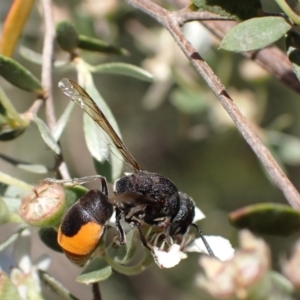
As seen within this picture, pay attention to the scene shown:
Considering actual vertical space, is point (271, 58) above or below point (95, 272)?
above

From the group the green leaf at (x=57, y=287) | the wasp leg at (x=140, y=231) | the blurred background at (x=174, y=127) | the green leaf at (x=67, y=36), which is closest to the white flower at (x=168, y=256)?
the wasp leg at (x=140, y=231)

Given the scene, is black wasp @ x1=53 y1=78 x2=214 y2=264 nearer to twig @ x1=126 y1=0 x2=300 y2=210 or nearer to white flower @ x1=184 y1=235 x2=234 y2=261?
white flower @ x1=184 y1=235 x2=234 y2=261

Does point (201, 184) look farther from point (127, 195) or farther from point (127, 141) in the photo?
point (127, 195)

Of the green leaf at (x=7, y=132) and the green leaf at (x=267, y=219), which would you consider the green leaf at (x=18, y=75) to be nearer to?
the green leaf at (x=7, y=132)

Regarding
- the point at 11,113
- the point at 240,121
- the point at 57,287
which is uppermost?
the point at 240,121

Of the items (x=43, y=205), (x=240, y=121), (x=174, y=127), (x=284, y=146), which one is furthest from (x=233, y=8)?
(x=174, y=127)

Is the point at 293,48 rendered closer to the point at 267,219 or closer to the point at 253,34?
the point at 253,34

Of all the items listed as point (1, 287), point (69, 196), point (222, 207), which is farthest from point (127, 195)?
point (222, 207)
